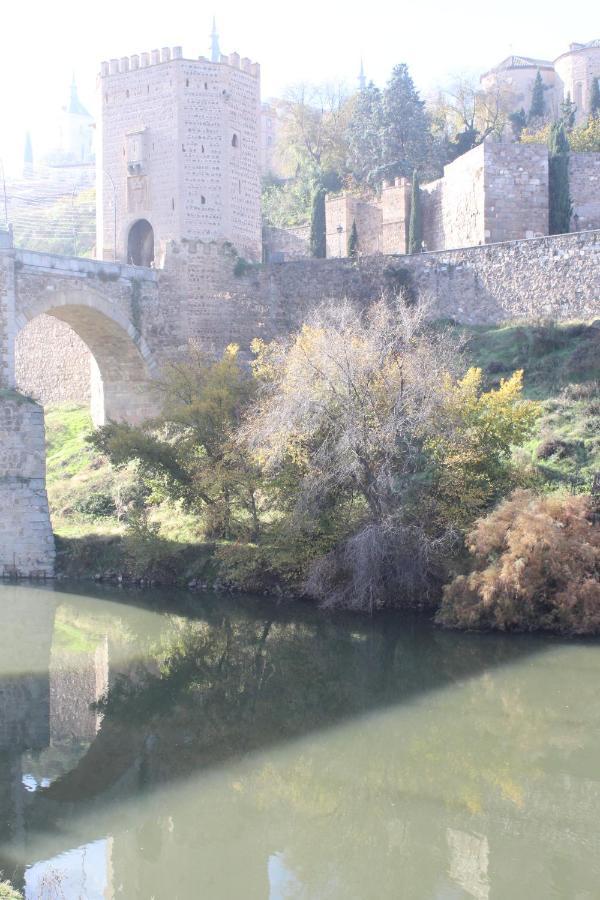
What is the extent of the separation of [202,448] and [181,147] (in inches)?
396

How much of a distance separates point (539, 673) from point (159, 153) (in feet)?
59.9

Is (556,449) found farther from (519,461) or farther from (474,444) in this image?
(474,444)

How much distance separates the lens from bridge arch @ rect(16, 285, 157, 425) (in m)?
24.7

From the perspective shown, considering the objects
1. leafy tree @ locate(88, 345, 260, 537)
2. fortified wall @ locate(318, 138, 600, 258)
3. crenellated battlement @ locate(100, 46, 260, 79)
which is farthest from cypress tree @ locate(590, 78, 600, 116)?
leafy tree @ locate(88, 345, 260, 537)

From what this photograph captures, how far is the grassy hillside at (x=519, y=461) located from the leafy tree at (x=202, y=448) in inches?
26.5

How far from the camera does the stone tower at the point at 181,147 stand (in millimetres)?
27328

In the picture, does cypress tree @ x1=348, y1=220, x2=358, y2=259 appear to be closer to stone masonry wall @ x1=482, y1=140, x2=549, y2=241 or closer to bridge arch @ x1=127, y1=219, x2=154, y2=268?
stone masonry wall @ x1=482, y1=140, x2=549, y2=241

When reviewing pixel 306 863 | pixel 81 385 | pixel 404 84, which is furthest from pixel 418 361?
pixel 404 84

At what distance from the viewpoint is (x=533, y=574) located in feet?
51.1

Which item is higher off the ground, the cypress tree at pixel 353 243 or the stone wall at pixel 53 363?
the cypress tree at pixel 353 243

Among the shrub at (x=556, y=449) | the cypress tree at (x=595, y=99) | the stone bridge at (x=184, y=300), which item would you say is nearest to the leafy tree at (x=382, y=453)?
the shrub at (x=556, y=449)

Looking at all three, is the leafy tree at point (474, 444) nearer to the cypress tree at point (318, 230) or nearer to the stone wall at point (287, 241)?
the cypress tree at point (318, 230)

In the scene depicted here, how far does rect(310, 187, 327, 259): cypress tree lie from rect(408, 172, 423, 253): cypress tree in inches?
101

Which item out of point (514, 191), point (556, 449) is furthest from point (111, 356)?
point (556, 449)
